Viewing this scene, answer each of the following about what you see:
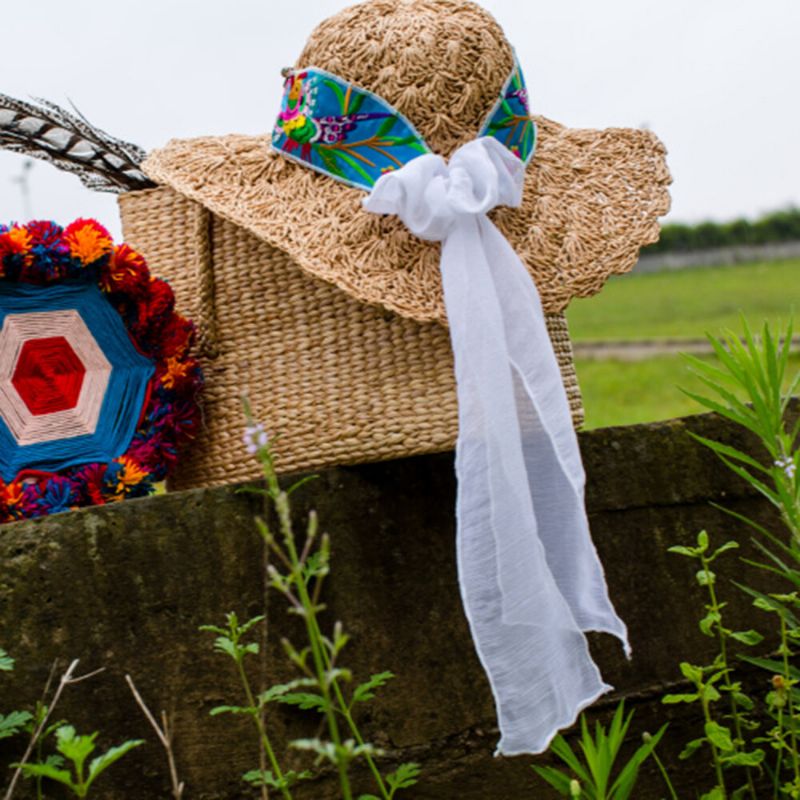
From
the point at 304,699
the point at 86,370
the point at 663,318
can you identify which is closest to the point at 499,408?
the point at 304,699

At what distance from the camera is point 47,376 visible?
76.0 inches

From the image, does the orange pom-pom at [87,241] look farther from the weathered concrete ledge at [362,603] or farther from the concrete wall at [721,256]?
the concrete wall at [721,256]

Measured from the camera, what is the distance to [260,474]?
1.96m

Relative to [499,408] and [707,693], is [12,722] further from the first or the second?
[707,693]

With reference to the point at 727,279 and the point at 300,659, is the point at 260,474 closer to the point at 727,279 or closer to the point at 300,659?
the point at 300,659

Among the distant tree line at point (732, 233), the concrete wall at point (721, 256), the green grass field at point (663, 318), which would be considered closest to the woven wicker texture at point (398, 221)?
the green grass field at point (663, 318)

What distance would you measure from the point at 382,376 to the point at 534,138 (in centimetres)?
49

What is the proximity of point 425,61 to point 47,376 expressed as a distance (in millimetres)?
746

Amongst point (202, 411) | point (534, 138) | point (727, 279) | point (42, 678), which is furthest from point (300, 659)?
point (727, 279)

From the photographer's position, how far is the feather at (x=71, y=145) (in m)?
2.19

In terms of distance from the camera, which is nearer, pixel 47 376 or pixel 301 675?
pixel 301 675

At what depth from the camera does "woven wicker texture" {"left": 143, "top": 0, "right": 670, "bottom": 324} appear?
1.85 meters

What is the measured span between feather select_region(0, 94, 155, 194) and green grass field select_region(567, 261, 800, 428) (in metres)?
1.61

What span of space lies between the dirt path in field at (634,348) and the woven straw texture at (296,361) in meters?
10.0
